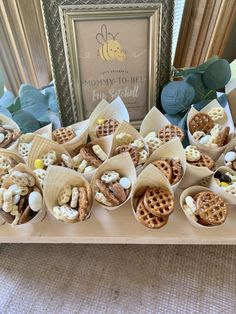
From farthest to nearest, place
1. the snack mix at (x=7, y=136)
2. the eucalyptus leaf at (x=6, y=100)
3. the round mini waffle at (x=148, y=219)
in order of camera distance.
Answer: the eucalyptus leaf at (x=6, y=100)
the snack mix at (x=7, y=136)
the round mini waffle at (x=148, y=219)

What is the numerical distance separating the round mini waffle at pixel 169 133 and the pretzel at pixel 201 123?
0.03 meters

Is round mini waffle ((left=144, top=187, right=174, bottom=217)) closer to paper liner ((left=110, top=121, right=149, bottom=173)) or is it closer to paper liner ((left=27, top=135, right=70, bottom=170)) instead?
paper liner ((left=110, top=121, right=149, bottom=173))

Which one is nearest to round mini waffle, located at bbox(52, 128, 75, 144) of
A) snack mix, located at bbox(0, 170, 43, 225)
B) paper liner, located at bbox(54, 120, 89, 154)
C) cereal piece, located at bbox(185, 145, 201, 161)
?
paper liner, located at bbox(54, 120, 89, 154)

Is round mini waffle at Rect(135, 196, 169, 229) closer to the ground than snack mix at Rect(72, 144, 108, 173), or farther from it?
closer to the ground

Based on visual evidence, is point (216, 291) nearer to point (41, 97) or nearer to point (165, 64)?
point (165, 64)

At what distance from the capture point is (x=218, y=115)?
1.97ft

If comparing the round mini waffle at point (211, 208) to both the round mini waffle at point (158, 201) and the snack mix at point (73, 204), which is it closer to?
the round mini waffle at point (158, 201)

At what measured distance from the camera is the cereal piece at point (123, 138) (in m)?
0.54

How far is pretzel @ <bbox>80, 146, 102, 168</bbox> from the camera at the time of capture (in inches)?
20.6

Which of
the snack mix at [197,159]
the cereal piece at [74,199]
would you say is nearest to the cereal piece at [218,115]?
the snack mix at [197,159]

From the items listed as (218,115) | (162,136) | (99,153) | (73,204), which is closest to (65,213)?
(73,204)

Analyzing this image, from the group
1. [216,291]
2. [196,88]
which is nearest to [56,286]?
[216,291]

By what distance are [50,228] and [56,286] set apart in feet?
0.39

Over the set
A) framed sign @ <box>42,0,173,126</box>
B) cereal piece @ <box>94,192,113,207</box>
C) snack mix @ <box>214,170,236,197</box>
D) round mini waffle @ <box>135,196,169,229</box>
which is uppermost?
framed sign @ <box>42,0,173,126</box>
